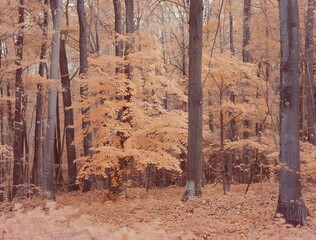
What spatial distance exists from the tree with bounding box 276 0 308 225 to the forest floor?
37cm

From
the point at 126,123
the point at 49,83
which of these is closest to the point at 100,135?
the point at 126,123

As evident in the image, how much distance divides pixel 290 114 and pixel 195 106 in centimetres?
377

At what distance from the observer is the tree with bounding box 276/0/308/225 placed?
27.9 feet

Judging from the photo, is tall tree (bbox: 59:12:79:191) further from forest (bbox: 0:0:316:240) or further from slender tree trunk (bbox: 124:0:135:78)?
slender tree trunk (bbox: 124:0:135:78)

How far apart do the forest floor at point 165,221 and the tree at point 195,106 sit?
1.72 feet

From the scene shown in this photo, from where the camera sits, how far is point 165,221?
9.60 metres

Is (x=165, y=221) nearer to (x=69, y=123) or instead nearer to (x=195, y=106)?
(x=195, y=106)

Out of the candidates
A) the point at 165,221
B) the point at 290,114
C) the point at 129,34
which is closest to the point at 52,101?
the point at 129,34

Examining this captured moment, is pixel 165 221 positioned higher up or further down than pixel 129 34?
further down

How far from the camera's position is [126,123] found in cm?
1393

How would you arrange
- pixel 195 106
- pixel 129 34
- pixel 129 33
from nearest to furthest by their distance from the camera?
pixel 195 106, pixel 129 34, pixel 129 33

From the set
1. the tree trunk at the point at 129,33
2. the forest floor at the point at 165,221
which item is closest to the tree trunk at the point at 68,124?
the tree trunk at the point at 129,33

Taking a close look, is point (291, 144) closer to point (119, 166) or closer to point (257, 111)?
point (119, 166)

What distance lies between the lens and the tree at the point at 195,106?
11.9 metres
